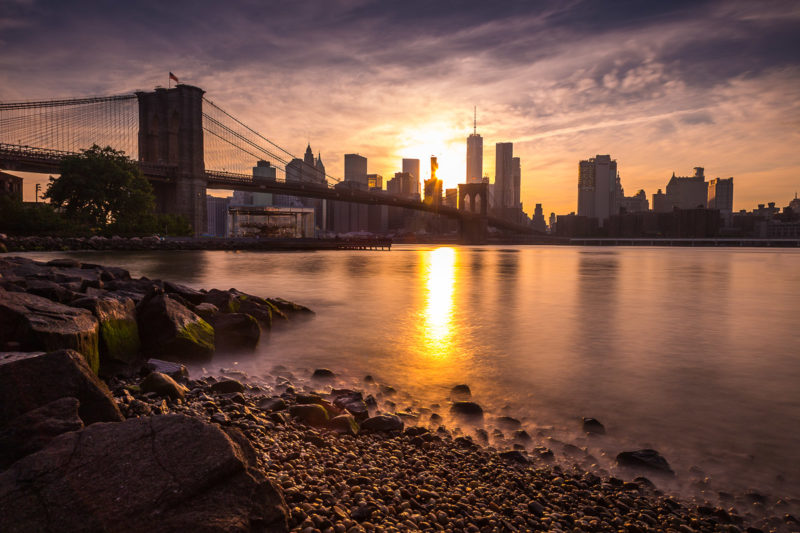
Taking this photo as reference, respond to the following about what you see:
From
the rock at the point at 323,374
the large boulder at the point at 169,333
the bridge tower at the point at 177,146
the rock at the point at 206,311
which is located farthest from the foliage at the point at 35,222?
the rock at the point at 323,374

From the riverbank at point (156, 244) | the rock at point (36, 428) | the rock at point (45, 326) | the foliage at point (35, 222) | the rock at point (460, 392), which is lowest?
the rock at point (460, 392)

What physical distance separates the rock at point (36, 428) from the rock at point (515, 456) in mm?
3323

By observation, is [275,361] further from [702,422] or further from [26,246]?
[26,246]

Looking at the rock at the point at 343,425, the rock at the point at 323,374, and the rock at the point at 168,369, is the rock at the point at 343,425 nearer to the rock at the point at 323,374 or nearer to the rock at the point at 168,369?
the rock at the point at 323,374

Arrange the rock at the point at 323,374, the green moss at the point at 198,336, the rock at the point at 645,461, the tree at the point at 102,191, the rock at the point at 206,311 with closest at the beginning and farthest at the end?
the rock at the point at 645,461 < the rock at the point at 323,374 < the green moss at the point at 198,336 < the rock at the point at 206,311 < the tree at the point at 102,191

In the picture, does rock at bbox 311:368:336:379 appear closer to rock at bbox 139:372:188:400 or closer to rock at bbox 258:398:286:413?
rock at bbox 258:398:286:413

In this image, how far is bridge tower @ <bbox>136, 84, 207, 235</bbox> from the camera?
5822 cm

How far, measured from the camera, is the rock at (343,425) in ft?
14.3

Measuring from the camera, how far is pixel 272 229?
86.6 metres

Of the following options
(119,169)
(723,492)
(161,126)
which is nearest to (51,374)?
(723,492)

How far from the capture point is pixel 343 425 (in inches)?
173

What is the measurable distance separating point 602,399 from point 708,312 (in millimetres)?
10661

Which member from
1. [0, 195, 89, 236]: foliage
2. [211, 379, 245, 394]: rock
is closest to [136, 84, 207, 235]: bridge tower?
[0, 195, 89, 236]: foliage

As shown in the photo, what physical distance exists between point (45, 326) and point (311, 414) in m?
2.96
